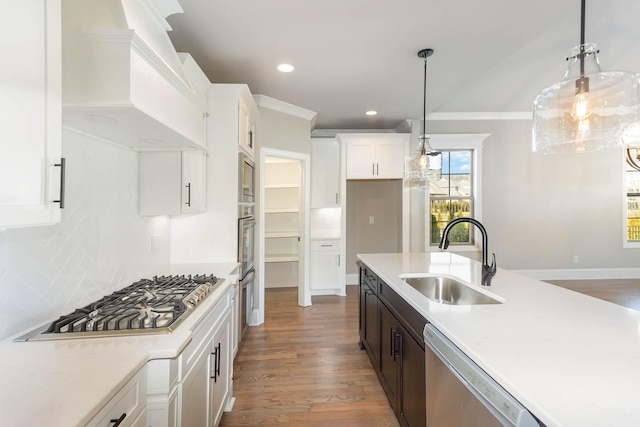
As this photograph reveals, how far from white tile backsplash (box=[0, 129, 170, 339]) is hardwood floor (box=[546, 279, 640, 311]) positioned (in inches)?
232

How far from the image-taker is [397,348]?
5.91 ft

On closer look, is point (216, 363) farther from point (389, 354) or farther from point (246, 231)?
point (246, 231)

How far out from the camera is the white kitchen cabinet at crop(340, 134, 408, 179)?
466cm

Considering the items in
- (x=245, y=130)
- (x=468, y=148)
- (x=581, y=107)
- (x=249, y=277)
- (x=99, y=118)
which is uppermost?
(x=468, y=148)

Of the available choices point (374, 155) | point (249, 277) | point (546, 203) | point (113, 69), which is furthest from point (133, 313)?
point (546, 203)

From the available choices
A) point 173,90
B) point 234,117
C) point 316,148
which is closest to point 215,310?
point 173,90

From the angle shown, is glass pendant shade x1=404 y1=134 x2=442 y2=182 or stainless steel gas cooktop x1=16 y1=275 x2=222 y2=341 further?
glass pendant shade x1=404 y1=134 x2=442 y2=182

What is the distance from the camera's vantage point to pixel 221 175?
2.69 m

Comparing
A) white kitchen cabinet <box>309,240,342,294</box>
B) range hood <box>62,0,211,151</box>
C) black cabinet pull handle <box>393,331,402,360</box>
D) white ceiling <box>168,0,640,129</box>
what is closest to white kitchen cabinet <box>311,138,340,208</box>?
white kitchen cabinet <box>309,240,342,294</box>

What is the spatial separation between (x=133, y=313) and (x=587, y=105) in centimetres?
236

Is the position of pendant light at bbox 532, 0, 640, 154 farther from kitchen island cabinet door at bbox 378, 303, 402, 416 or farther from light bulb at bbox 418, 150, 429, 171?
kitchen island cabinet door at bbox 378, 303, 402, 416

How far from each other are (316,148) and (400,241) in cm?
206

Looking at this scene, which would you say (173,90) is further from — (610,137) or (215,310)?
(610,137)

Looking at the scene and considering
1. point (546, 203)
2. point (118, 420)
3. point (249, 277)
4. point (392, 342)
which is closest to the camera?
point (118, 420)
